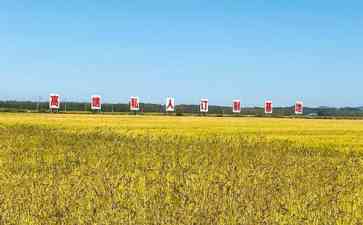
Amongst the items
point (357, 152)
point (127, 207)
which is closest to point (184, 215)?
point (127, 207)

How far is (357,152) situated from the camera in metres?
22.6

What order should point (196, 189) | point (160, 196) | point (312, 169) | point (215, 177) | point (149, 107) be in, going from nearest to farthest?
1. point (160, 196)
2. point (196, 189)
3. point (215, 177)
4. point (312, 169)
5. point (149, 107)

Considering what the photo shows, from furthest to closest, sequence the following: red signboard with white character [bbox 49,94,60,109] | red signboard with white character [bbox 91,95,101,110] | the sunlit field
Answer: red signboard with white character [bbox 91,95,101,110] → red signboard with white character [bbox 49,94,60,109] → the sunlit field

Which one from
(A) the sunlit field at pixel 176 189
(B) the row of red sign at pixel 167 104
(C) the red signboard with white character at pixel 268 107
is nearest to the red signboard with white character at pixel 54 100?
(B) the row of red sign at pixel 167 104

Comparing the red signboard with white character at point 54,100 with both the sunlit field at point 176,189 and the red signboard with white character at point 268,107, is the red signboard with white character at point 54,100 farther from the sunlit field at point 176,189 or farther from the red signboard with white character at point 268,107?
the sunlit field at point 176,189

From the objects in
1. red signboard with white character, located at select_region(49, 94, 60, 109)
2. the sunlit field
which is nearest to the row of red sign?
red signboard with white character, located at select_region(49, 94, 60, 109)

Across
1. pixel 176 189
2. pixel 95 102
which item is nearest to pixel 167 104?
pixel 95 102

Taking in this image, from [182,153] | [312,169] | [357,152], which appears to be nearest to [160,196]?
[312,169]

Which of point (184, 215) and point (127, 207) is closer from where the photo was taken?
point (184, 215)

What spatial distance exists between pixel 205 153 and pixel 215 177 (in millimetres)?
6922

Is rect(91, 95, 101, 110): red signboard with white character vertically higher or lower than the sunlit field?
higher

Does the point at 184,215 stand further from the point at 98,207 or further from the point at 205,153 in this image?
the point at 205,153

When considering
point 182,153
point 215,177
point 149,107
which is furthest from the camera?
point 149,107

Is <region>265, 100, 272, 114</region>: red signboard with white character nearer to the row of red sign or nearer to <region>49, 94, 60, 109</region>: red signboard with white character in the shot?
the row of red sign
